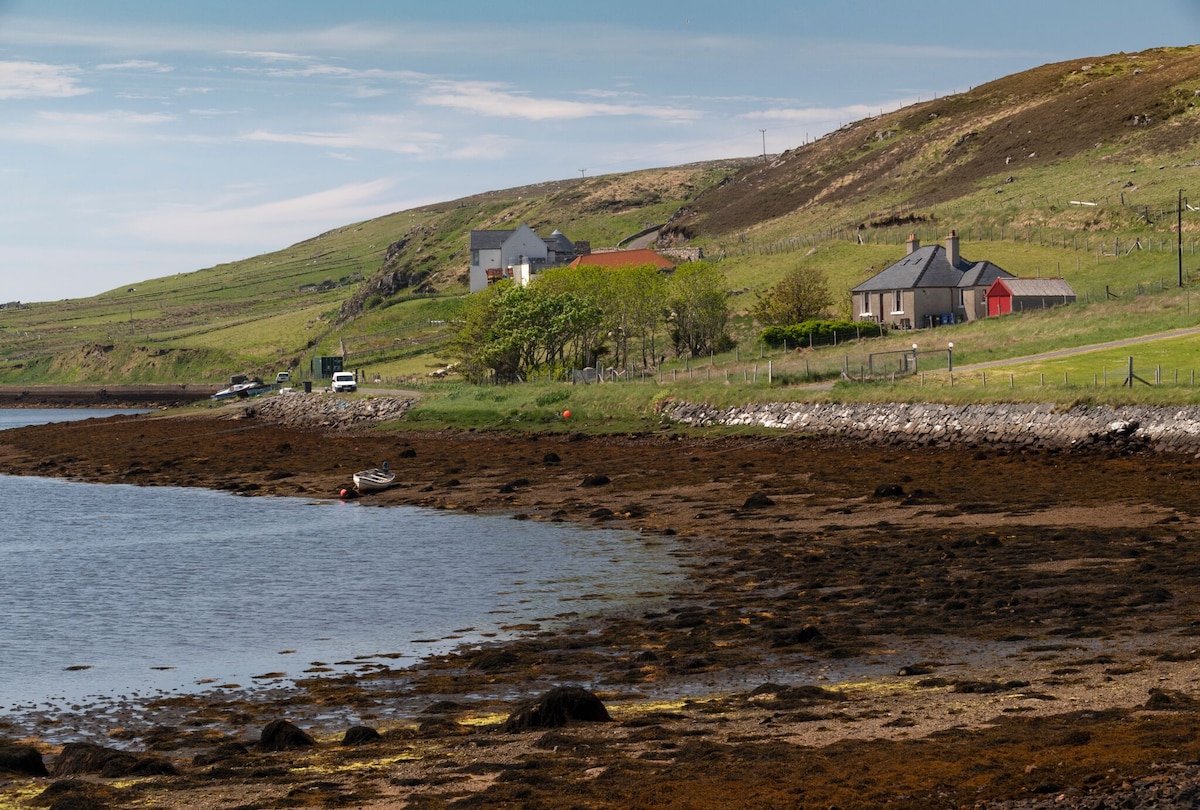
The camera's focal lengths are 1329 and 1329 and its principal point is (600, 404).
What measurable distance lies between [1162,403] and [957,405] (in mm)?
9938

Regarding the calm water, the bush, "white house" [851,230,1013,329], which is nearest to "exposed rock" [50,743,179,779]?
the calm water

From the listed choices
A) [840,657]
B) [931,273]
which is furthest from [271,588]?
[931,273]

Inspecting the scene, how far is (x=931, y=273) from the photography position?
103438 mm

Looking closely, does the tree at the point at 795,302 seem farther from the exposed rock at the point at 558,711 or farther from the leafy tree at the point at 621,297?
the exposed rock at the point at 558,711

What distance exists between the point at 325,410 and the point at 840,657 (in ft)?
263

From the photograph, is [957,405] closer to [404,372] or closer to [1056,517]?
[1056,517]

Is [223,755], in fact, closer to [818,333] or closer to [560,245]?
[818,333]

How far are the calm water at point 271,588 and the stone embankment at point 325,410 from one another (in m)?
37.4

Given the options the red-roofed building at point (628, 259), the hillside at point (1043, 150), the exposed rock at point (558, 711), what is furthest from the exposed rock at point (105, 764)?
the red-roofed building at point (628, 259)

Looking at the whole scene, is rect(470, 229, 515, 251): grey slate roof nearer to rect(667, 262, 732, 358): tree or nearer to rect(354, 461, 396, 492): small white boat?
rect(667, 262, 732, 358): tree

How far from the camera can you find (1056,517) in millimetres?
38344

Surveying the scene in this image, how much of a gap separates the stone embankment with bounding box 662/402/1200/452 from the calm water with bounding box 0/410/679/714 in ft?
69.9

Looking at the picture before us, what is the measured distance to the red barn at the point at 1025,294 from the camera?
94438 millimetres

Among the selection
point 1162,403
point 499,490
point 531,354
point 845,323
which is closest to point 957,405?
point 1162,403
